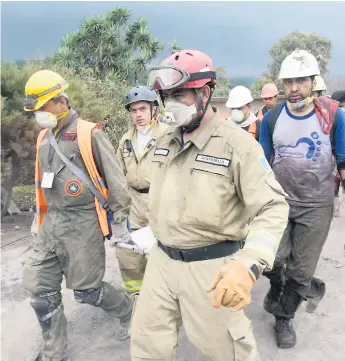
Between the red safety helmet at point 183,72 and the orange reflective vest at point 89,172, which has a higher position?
the red safety helmet at point 183,72

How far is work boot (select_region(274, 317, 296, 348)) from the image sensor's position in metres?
3.86

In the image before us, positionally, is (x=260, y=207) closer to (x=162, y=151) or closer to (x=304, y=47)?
(x=162, y=151)

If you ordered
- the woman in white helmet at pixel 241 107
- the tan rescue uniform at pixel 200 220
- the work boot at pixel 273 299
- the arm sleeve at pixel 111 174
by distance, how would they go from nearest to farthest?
the tan rescue uniform at pixel 200 220 < the arm sleeve at pixel 111 174 < the work boot at pixel 273 299 < the woman in white helmet at pixel 241 107

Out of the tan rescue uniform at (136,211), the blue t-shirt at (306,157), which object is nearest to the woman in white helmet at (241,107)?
the tan rescue uniform at (136,211)

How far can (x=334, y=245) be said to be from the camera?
6.35 meters

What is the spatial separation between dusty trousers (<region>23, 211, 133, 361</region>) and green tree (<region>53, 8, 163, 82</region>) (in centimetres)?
2257

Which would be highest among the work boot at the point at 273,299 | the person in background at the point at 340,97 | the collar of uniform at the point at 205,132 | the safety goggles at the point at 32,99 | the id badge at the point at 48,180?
the person in background at the point at 340,97

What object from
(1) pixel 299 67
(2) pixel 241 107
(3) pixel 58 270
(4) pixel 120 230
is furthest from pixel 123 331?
(2) pixel 241 107

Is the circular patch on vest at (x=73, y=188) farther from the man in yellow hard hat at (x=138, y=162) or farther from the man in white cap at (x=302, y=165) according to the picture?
the man in white cap at (x=302, y=165)

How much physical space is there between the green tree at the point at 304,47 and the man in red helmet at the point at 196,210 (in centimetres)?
4153

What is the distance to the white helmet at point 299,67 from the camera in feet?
12.2

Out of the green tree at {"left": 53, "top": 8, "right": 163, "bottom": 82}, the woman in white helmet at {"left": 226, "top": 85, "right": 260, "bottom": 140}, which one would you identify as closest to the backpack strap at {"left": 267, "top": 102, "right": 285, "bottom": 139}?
the woman in white helmet at {"left": 226, "top": 85, "right": 260, "bottom": 140}

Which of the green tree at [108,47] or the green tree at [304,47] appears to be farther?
the green tree at [304,47]

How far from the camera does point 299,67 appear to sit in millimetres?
3732
